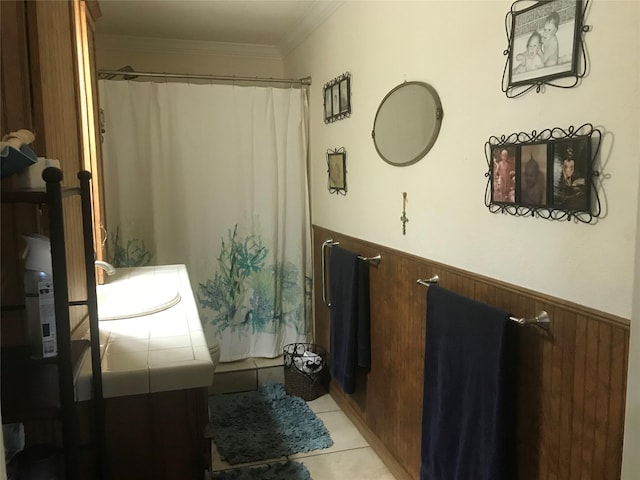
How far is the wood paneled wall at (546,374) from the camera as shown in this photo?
121 cm

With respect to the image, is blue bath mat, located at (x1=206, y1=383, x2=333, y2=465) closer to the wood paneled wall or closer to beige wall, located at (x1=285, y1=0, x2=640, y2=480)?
the wood paneled wall

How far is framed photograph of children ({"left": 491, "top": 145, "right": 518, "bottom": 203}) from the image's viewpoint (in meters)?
1.50

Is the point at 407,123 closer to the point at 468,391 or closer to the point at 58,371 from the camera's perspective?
the point at 468,391

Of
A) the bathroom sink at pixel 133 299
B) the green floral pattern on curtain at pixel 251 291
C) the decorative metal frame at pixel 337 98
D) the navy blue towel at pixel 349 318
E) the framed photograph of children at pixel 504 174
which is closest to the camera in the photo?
the framed photograph of children at pixel 504 174

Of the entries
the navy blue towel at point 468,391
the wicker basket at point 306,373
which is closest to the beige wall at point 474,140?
the navy blue towel at point 468,391

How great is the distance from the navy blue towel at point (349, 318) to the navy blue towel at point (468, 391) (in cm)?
66

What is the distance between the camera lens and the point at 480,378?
5.13ft

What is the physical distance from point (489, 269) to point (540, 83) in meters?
0.56

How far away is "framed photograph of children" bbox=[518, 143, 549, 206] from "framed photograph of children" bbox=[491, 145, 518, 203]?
0.04m

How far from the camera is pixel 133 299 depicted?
197cm

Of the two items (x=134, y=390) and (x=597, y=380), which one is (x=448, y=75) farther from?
(x=134, y=390)

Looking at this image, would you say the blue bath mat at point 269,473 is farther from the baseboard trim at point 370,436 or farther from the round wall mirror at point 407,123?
the round wall mirror at point 407,123

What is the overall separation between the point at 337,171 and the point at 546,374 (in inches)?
67.7

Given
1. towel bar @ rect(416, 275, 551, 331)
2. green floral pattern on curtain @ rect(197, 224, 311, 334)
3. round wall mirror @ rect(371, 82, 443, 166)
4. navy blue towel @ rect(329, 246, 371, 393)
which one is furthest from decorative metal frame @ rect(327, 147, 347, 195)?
towel bar @ rect(416, 275, 551, 331)
